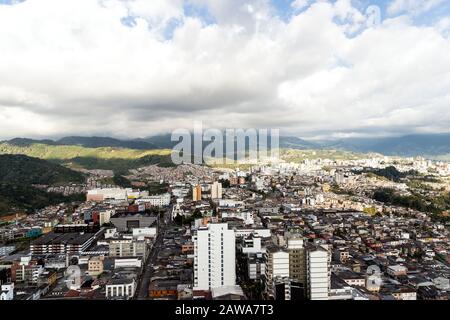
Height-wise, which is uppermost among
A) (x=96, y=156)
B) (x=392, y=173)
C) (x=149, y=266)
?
(x=96, y=156)

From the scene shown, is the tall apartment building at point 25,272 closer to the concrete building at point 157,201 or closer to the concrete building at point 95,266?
the concrete building at point 95,266

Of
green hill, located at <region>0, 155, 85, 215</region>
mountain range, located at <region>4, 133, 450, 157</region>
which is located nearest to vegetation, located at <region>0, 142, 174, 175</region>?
mountain range, located at <region>4, 133, 450, 157</region>

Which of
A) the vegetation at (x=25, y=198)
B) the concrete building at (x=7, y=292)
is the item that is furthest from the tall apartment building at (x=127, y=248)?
the vegetation at (x=25, y=198)

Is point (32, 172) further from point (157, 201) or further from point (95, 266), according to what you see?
point (95, 266)

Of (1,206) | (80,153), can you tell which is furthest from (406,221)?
(80,153)

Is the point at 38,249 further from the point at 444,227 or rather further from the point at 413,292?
the point at 444,227

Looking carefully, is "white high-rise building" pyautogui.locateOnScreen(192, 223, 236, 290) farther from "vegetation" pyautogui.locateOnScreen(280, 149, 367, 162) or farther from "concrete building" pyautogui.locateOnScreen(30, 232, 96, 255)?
"vegetation" pyautogui.locateOnScreen(280, 149, 367, 162)

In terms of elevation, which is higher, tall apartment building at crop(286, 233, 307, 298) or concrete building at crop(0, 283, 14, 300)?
tall apartment building at crop(286, 233, 307, 298)

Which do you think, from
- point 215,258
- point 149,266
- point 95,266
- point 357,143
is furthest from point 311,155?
point 215,258
